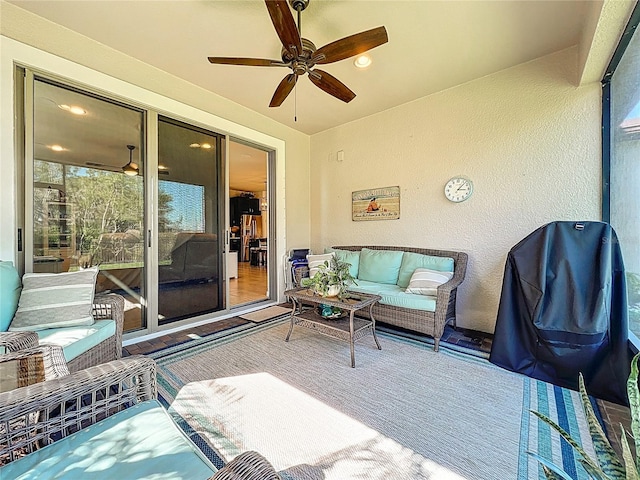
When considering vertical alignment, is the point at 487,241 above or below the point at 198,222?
below

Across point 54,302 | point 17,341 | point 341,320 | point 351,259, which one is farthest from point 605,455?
point 351,259

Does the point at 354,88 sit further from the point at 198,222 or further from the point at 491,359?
the point at 491,359

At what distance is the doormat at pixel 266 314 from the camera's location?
3.69m

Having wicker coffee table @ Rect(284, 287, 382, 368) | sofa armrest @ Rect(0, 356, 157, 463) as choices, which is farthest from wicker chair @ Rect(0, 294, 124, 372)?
wicker coffee table @ Rect(284, 287, 382, 368)

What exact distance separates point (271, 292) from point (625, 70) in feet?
14.8

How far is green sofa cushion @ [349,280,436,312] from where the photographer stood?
2.77 metres

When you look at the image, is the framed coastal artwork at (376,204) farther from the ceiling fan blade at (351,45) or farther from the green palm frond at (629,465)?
the green palm frond at (629,465)

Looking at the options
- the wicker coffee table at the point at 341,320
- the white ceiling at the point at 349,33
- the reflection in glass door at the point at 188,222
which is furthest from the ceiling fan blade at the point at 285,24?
the wicker coffee table at the point at 341,320

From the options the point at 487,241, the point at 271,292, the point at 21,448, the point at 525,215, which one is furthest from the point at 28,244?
the point at 525,215

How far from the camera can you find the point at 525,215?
2.92m

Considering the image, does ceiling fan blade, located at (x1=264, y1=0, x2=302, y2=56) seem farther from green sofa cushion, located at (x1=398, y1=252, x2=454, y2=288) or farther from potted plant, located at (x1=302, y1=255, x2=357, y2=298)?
green sofa cushion, located at (x1=398, y1=252, x2=454, y2=288)

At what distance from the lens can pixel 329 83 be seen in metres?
2.54

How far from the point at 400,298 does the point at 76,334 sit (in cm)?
274

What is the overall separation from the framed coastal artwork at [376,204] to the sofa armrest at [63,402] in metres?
3.44
